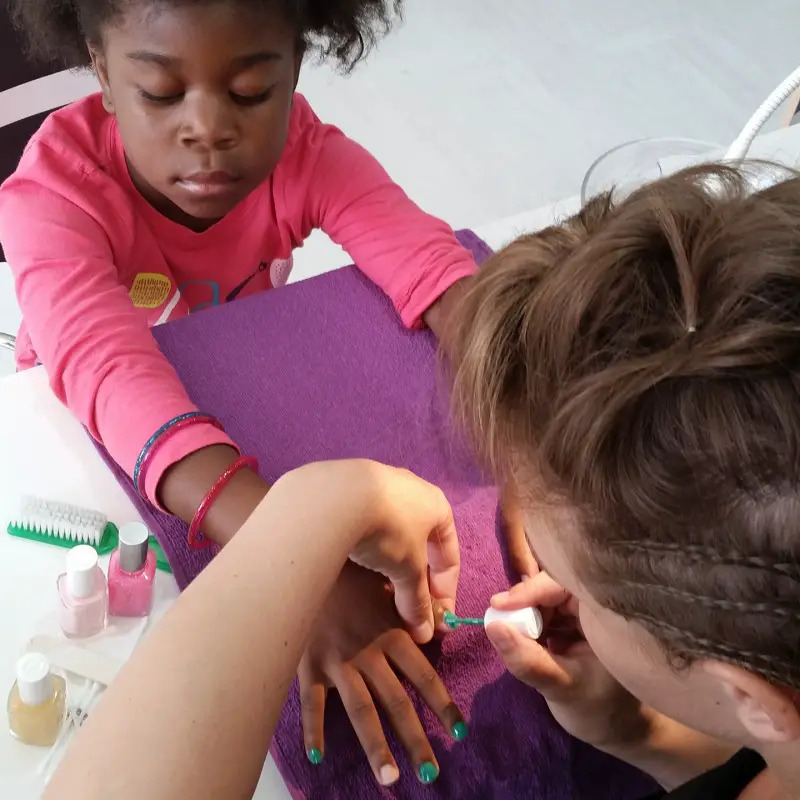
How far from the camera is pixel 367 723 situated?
548mm

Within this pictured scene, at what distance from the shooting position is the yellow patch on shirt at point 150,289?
85 cm

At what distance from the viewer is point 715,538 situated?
0.36 metres

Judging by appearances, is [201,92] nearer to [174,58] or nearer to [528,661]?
[174,58]

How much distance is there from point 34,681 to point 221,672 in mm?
124

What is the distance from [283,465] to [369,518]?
0.15 metres

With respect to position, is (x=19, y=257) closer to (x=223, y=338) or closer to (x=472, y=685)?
(x=223, y=338)

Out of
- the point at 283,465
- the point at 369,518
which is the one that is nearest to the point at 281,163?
the point at 283,465

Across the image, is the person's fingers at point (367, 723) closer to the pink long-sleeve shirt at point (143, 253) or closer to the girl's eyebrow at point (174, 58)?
the pink long-sleeve shirt at point (143, 253)

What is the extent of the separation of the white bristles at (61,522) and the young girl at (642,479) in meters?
0.14

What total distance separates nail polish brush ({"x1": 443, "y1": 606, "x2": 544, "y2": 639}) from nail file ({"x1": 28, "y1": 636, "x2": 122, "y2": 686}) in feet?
0.75

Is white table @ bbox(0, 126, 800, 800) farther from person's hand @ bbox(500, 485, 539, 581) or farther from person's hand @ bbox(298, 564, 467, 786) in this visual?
person's hand @ bbox(500, 485, 539, 581)

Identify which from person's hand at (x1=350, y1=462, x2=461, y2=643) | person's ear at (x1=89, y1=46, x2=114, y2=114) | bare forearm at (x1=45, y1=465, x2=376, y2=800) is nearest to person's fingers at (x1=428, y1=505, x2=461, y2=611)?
person's hand at (x1=350, y1=462, x2=461, y2=643)

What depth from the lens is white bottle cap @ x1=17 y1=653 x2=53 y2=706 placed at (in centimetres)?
49

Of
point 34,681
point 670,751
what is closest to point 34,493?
point 34,681
